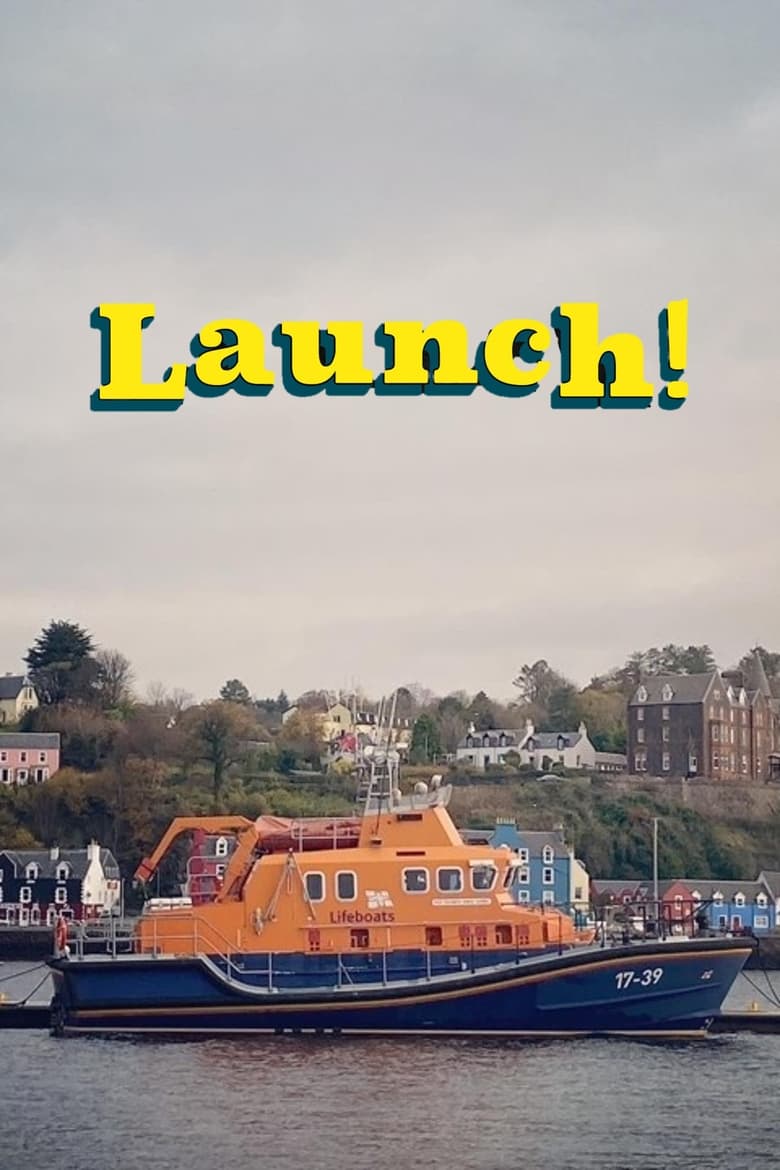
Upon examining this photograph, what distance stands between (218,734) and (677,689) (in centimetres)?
3056

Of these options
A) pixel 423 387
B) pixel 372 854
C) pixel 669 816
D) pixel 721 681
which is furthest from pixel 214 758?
pixel 423 387

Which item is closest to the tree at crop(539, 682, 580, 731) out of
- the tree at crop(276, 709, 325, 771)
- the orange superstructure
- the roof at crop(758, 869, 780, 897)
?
the tree at crop(276, 709, 325, 771)

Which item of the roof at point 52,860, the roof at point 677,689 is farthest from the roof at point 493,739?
the roof at point 52,860

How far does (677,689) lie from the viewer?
111438 mm

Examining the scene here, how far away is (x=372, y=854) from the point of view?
1312 inches

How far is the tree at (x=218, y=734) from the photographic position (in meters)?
96.8

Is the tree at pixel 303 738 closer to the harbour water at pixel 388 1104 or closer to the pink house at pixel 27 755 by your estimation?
the pink house at pixel 27 755

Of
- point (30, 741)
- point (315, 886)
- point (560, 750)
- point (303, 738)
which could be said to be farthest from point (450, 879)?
point (560, 750)

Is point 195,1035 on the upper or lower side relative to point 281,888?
lower

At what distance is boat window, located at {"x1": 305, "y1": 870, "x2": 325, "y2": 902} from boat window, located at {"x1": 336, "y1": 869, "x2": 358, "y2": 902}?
0.28m

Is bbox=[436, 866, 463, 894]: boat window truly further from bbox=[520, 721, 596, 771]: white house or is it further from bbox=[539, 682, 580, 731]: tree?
bbox=[539, 682, 580, 731]: tree

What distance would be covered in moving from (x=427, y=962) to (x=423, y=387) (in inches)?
439

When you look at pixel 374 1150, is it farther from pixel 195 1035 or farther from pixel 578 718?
pixel 578 718

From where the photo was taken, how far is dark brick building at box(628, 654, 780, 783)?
360 ft
